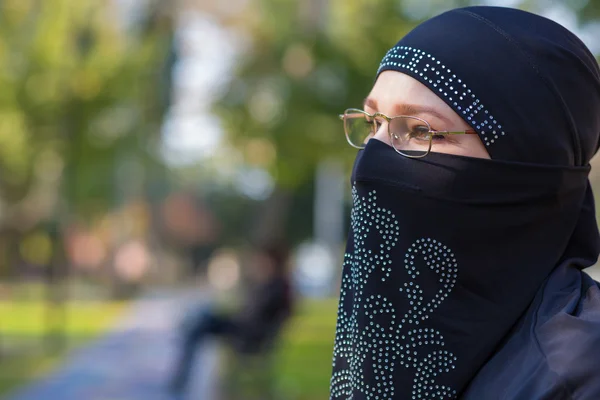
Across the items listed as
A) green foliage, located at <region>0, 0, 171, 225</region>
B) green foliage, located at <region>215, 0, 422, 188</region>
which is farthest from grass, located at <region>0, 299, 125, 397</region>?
green foliage, located at <region>215, 0, 422, 188</region>

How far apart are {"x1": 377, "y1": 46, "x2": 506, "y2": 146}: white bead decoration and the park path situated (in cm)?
701

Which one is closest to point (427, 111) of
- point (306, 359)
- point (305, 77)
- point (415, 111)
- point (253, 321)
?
point (415, 111)

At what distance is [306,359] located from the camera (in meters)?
11.9

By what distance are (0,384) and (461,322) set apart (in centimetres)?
875

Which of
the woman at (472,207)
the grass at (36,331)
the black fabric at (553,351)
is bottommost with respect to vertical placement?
the black fabric at (553,351)

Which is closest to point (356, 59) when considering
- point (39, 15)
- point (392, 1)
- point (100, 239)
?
point (392, 1)

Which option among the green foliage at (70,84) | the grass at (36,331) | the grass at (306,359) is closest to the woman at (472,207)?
the grass at (306,359)

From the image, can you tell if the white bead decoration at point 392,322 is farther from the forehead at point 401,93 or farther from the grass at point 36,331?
the grass at point 36,331

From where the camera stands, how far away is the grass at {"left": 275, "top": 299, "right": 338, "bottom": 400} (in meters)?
9.12

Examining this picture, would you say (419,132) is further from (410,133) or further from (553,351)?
(553,351)

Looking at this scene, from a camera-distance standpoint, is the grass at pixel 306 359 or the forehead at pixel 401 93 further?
the grass at pixel 306 359

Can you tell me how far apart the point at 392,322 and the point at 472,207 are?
0.88ft

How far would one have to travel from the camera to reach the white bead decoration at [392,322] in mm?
1559

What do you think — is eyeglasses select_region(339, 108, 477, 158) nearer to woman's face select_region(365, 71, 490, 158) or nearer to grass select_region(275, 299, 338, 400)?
woman's face select_region(365, 71, 490, 158)
